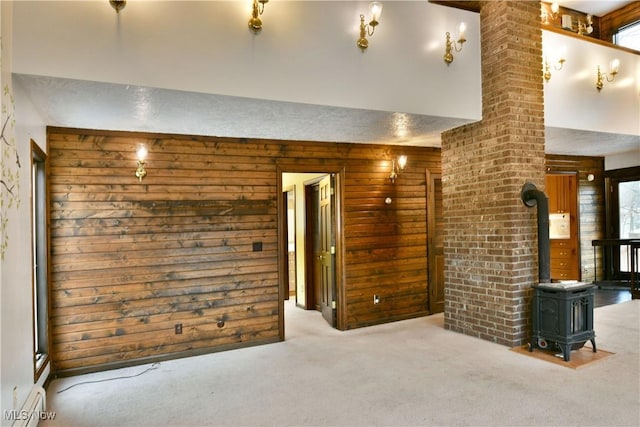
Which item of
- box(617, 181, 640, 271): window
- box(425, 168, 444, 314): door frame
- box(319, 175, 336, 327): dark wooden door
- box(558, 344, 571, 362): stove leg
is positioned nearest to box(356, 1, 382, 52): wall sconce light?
box(319, 175, 336, 327): dark wooden door

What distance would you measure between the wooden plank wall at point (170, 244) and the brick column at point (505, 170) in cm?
146

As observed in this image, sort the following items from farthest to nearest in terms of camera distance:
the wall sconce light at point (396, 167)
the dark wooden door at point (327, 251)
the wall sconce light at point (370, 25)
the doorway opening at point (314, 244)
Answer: the wall sconce light at point (396, 167)
the dark wooden door at point (327, 251)
the doorway opening at point (314, 244)
the wall sconce light at point (370, 25)

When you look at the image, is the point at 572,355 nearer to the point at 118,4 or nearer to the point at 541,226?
the point at 541,226

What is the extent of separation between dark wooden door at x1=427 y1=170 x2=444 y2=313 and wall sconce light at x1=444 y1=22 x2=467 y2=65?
2050 millimetres

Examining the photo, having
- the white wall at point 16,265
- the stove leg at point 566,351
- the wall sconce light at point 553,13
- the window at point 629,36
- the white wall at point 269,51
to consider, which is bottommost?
the stove leg at point 566,351

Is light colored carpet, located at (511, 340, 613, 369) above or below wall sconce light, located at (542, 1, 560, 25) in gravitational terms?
below

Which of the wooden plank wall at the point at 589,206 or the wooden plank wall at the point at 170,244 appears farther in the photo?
the wooden plank wall at the point at 589,206

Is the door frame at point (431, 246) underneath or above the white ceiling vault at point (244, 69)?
underneath

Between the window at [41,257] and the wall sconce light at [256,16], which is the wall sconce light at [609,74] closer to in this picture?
the wall sconce light at [256,16]

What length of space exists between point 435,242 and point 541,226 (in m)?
1.80

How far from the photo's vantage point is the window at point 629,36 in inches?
253

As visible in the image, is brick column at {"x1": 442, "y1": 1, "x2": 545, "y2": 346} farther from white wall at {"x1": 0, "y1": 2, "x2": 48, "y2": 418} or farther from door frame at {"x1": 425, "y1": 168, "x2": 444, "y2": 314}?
white wall at {"x1": 0, "y1": 2, "x2": 48, "y2": 418}

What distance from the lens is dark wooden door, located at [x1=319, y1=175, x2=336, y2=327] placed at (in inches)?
209

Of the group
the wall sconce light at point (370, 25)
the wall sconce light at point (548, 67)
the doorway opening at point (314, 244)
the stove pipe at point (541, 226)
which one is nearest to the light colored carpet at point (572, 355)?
the stove pipe at point (541, 226)
